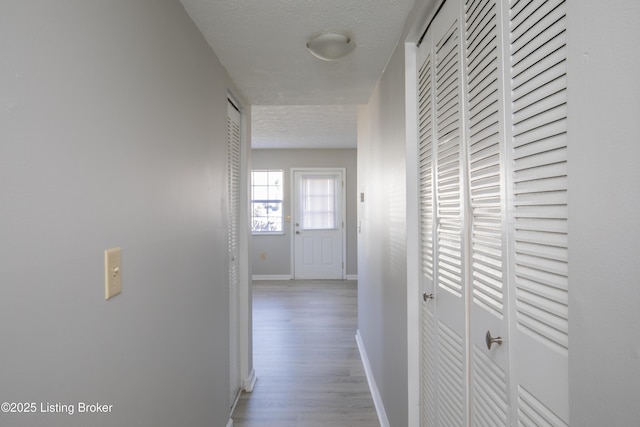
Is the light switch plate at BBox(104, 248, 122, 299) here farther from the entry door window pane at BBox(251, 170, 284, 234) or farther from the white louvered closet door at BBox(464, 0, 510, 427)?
the entry door window pane at BBox(251, 170, 284, 234)

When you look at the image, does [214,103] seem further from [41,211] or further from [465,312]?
[465,312]

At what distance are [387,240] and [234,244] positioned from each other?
1175 mm

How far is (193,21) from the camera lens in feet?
5.34

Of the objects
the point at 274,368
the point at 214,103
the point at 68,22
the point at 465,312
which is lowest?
the point at 274,368

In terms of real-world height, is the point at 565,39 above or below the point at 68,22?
below

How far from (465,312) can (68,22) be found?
134 cm

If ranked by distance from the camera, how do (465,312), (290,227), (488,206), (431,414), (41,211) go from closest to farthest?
(41,211)
(488,206)
(465,312)
(431,414)
(290,227)

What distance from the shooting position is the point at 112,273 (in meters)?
0.98

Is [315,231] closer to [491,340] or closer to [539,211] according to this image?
[491,340]

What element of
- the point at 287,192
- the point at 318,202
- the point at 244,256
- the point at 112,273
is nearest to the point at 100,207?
the point at 112,273

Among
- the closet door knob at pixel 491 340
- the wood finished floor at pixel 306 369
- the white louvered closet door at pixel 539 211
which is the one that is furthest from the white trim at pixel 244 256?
the white louvered closet door at pixel 539 211

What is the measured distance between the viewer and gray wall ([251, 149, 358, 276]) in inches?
276

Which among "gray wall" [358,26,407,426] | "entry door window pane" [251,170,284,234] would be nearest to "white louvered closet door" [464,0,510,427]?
"gray wall" [358,26,407,426]

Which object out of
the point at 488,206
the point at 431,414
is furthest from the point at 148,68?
the point at 431,414
